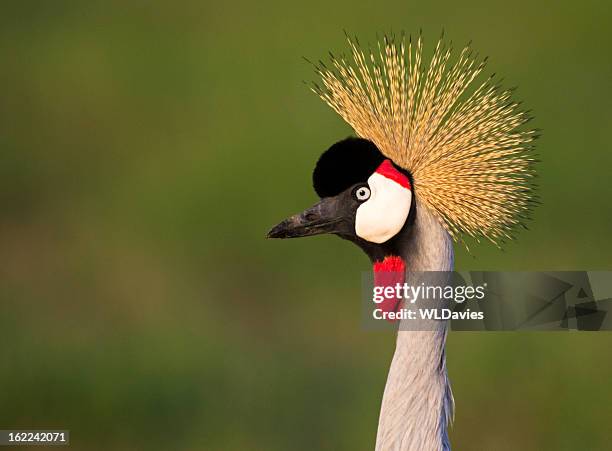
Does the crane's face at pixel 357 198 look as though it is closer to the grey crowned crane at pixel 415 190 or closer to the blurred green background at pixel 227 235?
the grey crowned crane at pixel 415 190

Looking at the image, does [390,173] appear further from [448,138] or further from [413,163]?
[448,138]

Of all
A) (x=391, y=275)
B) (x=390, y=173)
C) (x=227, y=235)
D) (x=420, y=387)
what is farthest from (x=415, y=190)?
(x=227, y=235)

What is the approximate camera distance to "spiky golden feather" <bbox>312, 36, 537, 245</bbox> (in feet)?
9.49

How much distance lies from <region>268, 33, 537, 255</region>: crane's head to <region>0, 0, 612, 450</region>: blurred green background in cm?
169

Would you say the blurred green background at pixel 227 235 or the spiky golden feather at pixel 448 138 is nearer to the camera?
the spiky golden feather at pixel 448 138

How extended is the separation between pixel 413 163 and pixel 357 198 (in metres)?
0.15

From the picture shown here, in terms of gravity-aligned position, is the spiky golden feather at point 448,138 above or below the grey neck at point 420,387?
above

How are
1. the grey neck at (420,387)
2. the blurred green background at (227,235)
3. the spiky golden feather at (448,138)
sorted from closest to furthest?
the grey neck at (420,387)
the spiky golden feather at (448,138)
the blurred green background at (227,235)

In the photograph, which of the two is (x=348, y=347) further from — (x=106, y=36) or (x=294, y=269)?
(x=106, y=36)

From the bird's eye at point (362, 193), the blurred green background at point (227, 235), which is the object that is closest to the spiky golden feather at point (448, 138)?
the bird's eye at point (362, 193)

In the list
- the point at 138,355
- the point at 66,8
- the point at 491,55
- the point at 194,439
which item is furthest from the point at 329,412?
the point at 66,8

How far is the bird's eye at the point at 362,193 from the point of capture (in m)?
2.86

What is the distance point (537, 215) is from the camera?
5867 millimetres

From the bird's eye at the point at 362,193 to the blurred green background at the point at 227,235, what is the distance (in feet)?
5.82
